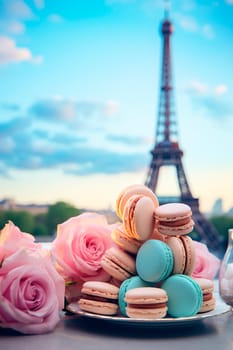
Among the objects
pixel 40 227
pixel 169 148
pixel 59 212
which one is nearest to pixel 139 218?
pixel 40 227

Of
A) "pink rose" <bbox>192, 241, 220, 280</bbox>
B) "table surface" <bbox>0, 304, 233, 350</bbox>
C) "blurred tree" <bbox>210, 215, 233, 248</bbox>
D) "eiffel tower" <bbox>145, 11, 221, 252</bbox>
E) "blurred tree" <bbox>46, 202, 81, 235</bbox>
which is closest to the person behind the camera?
"table surface" <bbox>0, 304, 233, 350</bbox>

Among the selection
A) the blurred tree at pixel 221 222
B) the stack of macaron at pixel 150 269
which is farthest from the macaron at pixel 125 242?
the blurred tree at pixel 221 222

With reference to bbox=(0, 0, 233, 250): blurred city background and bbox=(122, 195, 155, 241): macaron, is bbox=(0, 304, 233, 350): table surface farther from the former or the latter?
bbox=(0, 0, 233, 250): blurred city background

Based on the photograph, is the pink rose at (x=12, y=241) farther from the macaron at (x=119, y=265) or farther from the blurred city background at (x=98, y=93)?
the blurred city background at (x=98, y=93)

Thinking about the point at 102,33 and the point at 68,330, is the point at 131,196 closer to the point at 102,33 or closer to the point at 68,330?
the point at 68,330

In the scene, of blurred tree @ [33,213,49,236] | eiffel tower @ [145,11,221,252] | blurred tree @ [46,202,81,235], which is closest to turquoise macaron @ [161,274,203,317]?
blurred tree @ [33,213,49,236]

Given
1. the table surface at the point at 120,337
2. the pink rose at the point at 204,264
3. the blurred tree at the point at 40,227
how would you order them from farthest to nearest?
the blurred tree at the point at 40,227 → the pink rose at the point at 204,264 → the table surface at the point at 120,337
